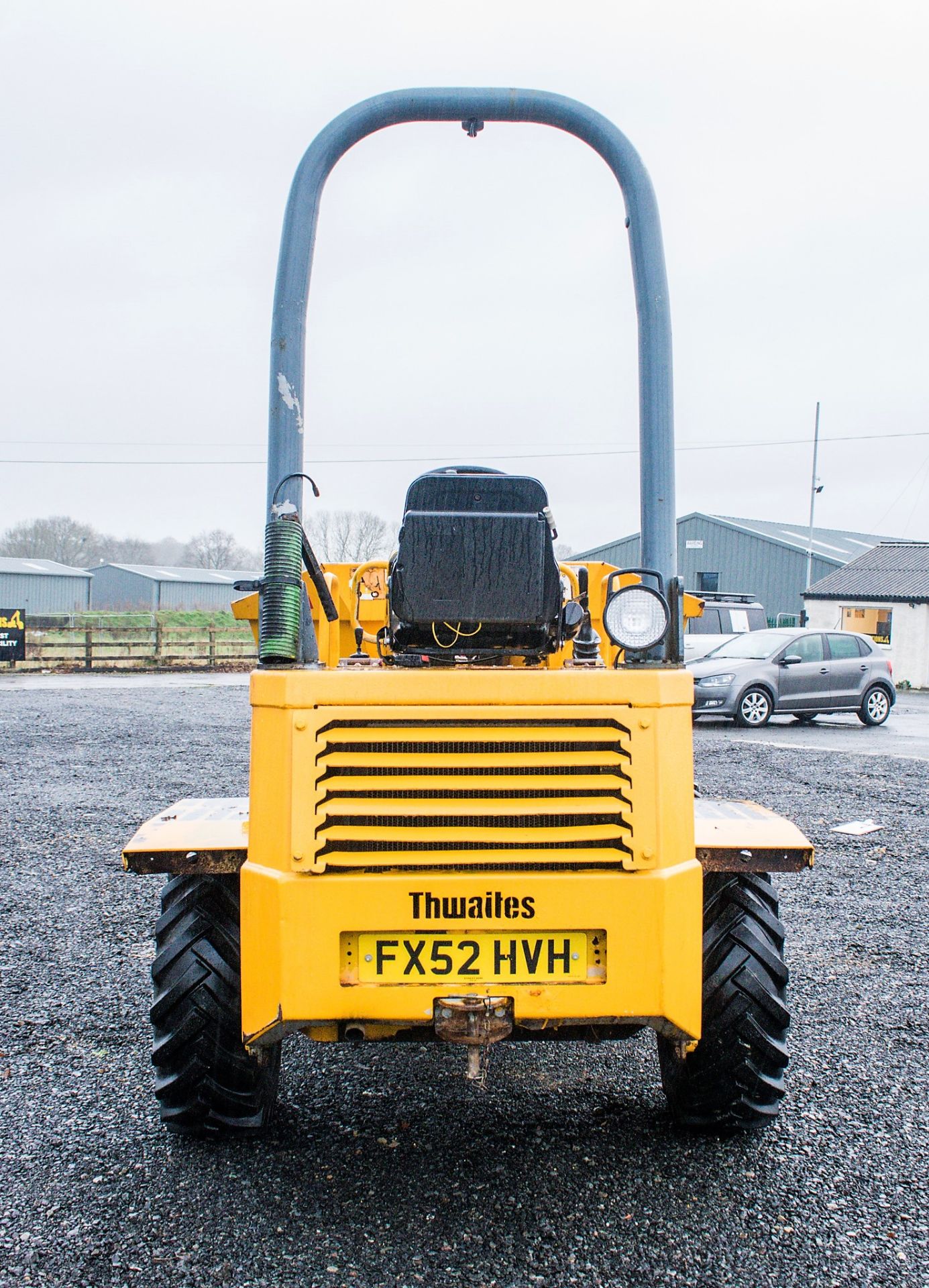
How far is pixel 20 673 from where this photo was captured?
25984 millimetres

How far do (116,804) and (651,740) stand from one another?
6.91 meters

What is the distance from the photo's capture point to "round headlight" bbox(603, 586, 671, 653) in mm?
2787

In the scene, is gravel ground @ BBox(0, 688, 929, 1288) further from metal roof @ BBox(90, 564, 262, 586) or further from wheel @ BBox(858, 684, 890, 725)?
metal roof @ BBox(90, 564, 262, 586)

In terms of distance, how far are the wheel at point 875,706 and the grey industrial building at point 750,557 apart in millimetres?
18754

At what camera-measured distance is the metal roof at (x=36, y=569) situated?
5381cm

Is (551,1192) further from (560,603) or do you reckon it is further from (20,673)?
(20,673)

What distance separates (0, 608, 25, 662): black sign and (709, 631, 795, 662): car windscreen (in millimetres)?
18479

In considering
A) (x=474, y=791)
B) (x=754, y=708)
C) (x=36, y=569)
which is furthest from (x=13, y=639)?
(x=36, y=569)

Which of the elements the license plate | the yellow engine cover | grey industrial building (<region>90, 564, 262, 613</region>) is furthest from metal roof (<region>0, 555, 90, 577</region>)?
the license plate

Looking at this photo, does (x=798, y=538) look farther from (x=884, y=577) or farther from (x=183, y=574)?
(x=183, y=574)

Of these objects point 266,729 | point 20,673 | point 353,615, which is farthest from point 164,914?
point 20,673

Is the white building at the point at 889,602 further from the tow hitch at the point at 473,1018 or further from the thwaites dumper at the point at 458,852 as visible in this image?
the tow hitch at the point at 473,1018

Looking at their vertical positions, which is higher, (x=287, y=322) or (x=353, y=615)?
(x=287, y=322)

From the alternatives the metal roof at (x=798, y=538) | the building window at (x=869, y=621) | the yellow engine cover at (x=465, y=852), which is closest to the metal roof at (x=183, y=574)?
Answer: the metal roof at (x=798, y=538)
